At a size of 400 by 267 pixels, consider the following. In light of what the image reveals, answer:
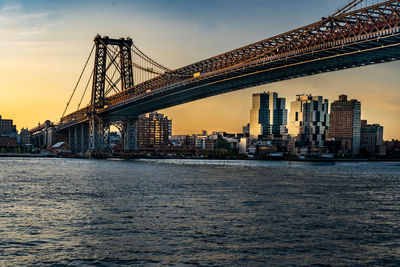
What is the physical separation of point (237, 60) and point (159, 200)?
4306cm

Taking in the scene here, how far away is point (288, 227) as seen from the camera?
21.4m

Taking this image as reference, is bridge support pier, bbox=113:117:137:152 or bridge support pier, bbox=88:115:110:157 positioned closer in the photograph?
A: bridge support pier, bbox=88:115:110:157

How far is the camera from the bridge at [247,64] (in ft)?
164

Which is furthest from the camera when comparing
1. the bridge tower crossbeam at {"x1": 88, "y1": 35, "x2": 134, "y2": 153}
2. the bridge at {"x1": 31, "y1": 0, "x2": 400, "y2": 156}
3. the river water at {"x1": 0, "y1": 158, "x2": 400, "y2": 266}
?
the bridge tower crossbeam at {"x1": 88, "y1": 35, "x2": 134, "y2": 153}

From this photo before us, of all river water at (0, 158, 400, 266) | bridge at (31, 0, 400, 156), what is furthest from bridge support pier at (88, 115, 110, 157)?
river water at (0, 158, 400, 266)

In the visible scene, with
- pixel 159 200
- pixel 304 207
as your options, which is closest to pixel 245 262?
pixel 304 207

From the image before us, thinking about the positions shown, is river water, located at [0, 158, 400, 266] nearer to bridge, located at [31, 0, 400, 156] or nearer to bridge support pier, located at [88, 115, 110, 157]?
bridge, located at [31, 0, 400, 156]

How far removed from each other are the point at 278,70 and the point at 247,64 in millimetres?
4341

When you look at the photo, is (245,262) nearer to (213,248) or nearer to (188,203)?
(213,248)

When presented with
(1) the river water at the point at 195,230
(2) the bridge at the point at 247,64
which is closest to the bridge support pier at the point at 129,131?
(2) the bridge at the point at 247,64

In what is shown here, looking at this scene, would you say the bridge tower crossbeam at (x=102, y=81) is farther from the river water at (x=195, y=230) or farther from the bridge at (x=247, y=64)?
the river water at (x=195, y=230)

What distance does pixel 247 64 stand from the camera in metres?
65.2

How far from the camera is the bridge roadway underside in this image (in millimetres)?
50938

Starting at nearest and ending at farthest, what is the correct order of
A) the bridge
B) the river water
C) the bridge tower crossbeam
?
the river water, the bridge, the bridge tower crossbeam
